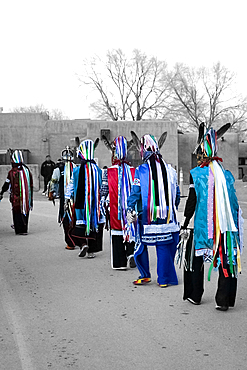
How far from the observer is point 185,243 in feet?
19.7

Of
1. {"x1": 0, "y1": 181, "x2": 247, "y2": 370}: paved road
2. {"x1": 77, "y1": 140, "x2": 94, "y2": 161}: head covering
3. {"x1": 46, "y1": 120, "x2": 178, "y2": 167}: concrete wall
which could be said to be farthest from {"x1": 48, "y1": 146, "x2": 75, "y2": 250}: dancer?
{"x1": 46, "y1": 120, "x2": 178, "y2": 167}: concrete wall

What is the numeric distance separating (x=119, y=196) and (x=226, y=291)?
3.07 metres

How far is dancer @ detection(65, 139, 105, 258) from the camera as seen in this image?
944cm

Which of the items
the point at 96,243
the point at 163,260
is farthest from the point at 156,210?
the point at 96,243

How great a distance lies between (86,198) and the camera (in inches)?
374

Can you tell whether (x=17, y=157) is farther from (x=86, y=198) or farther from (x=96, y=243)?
(x=96, y=243)

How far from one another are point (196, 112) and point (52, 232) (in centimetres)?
5017

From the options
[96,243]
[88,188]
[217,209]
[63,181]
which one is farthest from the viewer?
[63,181]

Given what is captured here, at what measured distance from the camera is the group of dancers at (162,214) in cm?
583

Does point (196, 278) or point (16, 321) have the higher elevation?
point (196, 278)

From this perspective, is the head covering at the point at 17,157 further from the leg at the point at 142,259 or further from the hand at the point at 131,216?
the hand at the point at 131,216

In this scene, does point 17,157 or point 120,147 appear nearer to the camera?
point 120,147

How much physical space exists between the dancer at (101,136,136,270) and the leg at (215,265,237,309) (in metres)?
2.65

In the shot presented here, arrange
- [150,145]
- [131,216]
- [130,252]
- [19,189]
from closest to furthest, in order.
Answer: [131,216] < [150,145] < [130,252] < [19,189]
